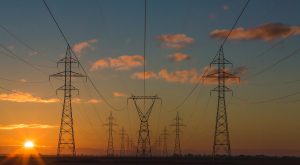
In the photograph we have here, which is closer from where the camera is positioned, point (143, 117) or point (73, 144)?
point (73, 144)

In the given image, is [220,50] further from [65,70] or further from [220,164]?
[65,70]

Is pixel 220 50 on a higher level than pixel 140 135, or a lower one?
higher

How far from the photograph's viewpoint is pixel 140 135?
9006 cm

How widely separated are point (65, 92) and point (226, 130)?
21.8 metres

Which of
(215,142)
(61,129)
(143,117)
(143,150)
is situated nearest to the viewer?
(61,129)

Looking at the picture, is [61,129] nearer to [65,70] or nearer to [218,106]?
[65,70]

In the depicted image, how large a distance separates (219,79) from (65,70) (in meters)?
20.7

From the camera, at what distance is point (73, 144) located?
232 ft

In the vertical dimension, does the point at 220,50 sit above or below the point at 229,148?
above

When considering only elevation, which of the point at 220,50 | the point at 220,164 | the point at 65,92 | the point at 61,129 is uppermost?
the point at 220,50

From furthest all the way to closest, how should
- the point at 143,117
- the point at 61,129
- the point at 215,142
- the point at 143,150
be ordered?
the point at 143,150 → the point at 143,117 → the point at 215,142 → the point at 61,129

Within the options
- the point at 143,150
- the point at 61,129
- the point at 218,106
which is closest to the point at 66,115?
the point at 61,129

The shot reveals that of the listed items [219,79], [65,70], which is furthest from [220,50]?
[65,70]

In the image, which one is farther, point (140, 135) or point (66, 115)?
point (140, 135)
